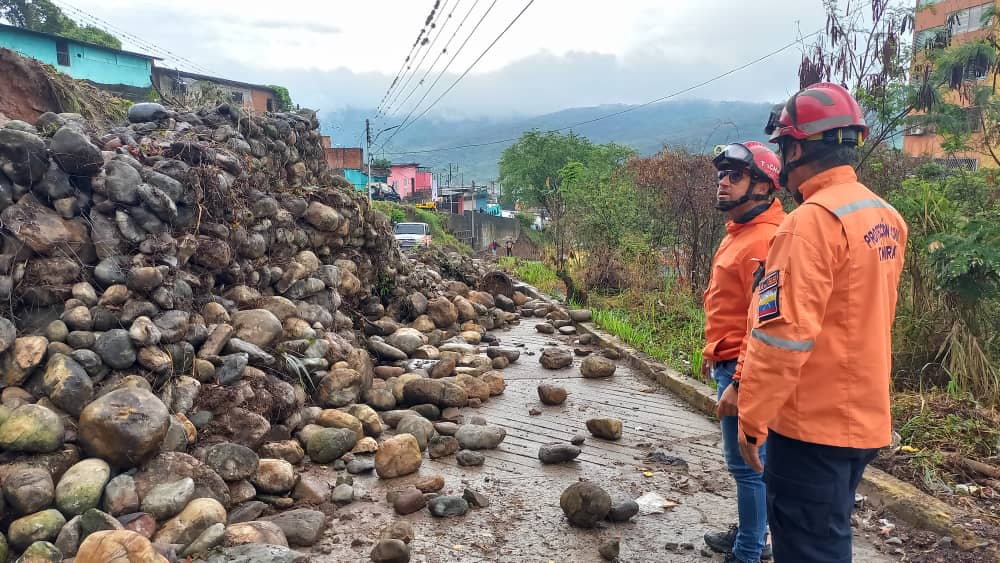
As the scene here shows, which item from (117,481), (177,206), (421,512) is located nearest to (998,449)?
(421,512)

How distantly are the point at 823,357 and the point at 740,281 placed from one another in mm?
891

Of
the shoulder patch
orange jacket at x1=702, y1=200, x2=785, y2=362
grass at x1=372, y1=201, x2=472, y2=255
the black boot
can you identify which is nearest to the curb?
the black boot

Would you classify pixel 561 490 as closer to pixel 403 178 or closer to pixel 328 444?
pixel 328 444

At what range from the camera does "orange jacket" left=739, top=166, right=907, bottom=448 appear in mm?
2047

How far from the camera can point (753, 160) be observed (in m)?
3.06

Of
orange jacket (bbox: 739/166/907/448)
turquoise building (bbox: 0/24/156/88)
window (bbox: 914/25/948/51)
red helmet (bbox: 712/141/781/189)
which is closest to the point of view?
orange jacket (bbox: 739/166/907/448)

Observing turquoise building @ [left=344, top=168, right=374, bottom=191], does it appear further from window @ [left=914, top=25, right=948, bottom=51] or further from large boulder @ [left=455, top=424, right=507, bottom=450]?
large boulder @ [left=455, top=424, right=507, bottom=450]

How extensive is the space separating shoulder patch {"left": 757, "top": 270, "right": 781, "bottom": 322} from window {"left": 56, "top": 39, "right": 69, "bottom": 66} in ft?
104

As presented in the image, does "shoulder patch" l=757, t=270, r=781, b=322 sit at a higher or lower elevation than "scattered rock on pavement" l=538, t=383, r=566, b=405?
higher

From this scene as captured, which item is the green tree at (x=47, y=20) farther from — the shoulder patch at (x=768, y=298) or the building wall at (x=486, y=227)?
the shoulder patch at (x=768, y=298)

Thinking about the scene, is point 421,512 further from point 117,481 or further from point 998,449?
point 998,449

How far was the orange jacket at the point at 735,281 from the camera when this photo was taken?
9.65 ft

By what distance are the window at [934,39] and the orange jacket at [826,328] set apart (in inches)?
195

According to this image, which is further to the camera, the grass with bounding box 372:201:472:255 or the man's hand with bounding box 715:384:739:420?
the grass with bounding box 372:201:472:255
